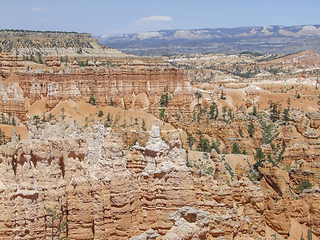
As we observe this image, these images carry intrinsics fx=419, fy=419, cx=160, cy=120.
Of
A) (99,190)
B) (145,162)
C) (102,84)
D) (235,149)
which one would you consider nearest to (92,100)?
(102,84)

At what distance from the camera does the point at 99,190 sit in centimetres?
1938

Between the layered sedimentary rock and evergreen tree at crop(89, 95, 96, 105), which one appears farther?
evergreen tree at crop(89, 95, 96, 105)

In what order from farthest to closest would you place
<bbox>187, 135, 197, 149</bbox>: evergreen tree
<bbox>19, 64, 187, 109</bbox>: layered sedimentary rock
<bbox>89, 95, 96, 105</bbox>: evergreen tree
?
1. <bbox>89, 95, 96, 105</bbox>: evergreen tree
2. <bbox>19, 64, 187, 109</bbox>: layered sedimentary rock
3. <bbox>187, 135, 197, 149</bbox>: evergreen tree

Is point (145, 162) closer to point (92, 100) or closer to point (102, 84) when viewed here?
point (92, 100)

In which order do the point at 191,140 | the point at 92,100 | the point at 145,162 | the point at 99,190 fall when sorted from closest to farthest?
1. the point at 99,190
2. the point at 145,162
3. the point at 191,140
4. the point at 92,100

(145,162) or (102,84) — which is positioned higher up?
(102,84)

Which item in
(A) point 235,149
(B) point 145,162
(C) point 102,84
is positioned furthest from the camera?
(C) point 102,84

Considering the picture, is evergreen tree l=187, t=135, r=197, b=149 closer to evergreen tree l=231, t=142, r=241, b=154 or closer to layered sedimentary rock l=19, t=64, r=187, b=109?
evergreen tree l=231, t=142, r=241, b=154

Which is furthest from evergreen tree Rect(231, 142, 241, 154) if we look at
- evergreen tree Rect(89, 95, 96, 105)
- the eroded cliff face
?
the eroded cliff face

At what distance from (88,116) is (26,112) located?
9.21m

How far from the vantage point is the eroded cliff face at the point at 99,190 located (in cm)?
1822

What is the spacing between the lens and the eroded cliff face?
18219 mm

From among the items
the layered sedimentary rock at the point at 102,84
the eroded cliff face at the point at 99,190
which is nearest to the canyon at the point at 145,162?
the eroded cliff face at the point at 99,190

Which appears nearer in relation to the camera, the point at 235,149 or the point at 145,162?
the point at 145,162
